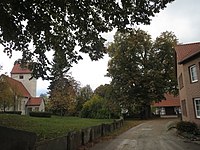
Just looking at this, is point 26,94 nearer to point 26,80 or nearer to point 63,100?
point 26,80

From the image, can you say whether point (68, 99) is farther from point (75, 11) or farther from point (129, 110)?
point (75, 11)

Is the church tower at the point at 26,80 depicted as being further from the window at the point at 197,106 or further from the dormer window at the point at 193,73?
the window at the point at 197,106

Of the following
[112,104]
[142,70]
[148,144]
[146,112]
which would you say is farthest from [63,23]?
[146,112]

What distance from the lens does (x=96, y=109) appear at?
4575cm

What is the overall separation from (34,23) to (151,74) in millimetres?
36682

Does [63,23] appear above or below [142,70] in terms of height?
below

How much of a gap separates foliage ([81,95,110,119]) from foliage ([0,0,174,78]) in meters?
31.8

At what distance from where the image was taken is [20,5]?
10375 millimetres

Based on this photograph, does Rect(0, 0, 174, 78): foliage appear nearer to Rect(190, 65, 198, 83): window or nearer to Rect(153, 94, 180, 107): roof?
Rect(190, 65, 198, 83): window

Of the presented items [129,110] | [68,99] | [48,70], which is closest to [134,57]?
[129,110]

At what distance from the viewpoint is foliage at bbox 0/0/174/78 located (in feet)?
34.4

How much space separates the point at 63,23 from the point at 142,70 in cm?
3627

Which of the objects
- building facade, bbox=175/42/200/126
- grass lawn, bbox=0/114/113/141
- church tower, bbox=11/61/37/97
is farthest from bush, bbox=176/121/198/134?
church tower, bbox=11/61/37/97

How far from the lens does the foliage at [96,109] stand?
44250 millimetres
